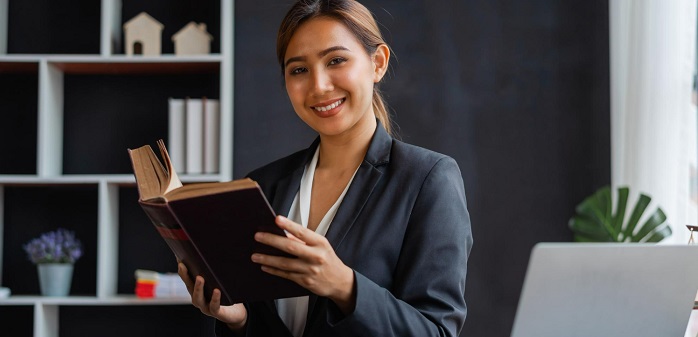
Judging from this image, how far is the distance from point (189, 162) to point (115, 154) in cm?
50

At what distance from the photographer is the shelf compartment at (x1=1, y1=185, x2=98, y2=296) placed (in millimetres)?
3768

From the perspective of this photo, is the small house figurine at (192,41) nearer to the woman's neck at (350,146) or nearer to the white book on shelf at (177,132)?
the white book on shelf at (177,132)

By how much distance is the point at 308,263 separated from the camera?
131cm

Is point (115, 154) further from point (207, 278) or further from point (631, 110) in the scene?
point (207, 278)

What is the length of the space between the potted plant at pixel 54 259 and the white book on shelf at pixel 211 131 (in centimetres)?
65

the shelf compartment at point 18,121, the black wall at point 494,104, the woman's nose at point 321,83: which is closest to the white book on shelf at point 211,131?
the black wall at point 494,104

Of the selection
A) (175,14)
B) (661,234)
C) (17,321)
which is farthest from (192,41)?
(661,234)

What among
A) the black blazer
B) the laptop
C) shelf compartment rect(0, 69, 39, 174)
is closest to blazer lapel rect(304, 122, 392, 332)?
the black blazer

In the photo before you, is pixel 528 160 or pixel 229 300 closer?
pixel 229 300

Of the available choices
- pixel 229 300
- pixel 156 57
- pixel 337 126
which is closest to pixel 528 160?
pixel 156 57

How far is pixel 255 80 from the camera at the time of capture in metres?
3.72

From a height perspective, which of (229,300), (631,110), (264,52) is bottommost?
(229,300)

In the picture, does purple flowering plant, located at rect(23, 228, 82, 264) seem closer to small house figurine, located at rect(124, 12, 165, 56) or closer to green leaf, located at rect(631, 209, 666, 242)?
small house figurine, located at rect(124, 12, 165, 56)

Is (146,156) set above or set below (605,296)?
above
